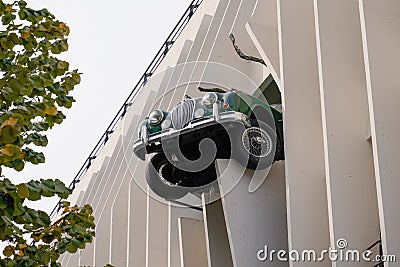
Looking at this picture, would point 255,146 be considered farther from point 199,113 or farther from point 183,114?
point 183,114

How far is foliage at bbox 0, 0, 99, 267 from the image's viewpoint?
15.0 feet

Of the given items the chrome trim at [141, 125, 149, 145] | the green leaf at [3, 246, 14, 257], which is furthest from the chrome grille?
the green leaf at [3, 246, 14, 257]

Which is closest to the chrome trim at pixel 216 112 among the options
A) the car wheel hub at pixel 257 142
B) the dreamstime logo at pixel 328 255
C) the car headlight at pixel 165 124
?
the car wheel hub at pixel 257 142

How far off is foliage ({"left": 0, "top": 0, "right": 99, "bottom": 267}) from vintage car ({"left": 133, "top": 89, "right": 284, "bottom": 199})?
233 inches

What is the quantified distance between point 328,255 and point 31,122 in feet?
20.0

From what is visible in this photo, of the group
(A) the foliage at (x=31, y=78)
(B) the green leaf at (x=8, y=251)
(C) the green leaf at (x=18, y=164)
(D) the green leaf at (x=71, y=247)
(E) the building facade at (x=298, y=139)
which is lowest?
(B) the green leaf at (x=8, y=251)

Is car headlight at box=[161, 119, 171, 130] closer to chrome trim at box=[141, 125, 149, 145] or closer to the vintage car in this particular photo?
A: the vintage car

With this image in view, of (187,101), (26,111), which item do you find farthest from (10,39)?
(187,101)

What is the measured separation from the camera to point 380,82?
9.05 m

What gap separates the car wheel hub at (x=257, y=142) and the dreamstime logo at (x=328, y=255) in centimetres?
149

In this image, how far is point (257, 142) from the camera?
12.3 metres

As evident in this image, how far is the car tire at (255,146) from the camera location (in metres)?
12.2

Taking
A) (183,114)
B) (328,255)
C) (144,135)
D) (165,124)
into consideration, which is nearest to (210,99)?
(183,114)

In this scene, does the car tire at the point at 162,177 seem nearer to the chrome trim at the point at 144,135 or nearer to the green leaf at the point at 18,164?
the chrome trim at the point at 144,135
